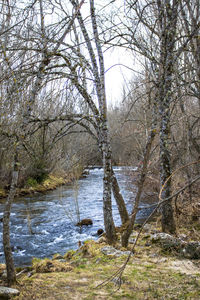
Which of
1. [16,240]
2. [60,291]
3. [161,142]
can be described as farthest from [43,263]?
[16,240]

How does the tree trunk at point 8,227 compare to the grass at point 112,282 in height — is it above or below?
above

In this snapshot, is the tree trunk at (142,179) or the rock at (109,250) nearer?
the tree trunk at (142,179)

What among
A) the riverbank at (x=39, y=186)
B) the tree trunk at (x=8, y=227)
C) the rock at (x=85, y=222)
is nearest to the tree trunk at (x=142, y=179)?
the tree trunk at (x=8, y=227)

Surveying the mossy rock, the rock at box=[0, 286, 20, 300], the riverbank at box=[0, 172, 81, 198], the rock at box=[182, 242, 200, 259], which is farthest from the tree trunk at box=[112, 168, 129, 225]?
the riverbank at box=[0, 172, 81, 198]

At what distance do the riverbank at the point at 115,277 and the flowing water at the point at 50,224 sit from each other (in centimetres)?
243

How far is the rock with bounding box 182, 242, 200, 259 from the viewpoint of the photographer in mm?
4889

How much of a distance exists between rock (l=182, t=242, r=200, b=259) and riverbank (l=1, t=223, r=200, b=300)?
0.10 metres

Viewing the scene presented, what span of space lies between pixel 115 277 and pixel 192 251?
1421 millimetres

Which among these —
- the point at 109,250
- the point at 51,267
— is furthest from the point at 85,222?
the point at 51,267

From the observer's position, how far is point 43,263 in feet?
17.9

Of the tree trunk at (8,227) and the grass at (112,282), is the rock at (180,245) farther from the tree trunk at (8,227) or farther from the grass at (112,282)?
the tree trunk at (8,227)

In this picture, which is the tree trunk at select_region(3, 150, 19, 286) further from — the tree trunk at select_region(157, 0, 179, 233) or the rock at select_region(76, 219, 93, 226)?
the rock at select_region(76, 219, 93, 226)

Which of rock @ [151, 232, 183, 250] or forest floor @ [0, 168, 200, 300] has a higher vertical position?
rock @ [151, 232, 183, 250]

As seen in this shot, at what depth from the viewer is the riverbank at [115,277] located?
3711mm
